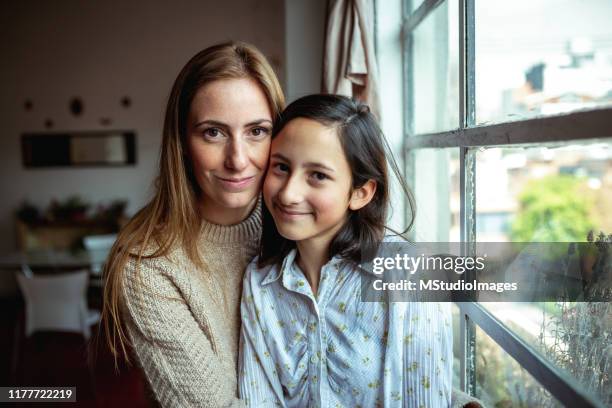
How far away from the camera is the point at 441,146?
1.30m

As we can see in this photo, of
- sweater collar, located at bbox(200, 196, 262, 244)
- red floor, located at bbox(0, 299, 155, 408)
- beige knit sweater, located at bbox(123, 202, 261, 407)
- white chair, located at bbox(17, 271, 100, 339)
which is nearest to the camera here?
beige knit sweater, located at bbox(123, 202, 261, 407)

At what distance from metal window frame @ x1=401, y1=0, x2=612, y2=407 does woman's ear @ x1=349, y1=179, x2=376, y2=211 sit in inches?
8.5

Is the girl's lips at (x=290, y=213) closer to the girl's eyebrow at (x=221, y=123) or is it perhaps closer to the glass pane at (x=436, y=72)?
the girl's eyebrow at (x=221, y=123)

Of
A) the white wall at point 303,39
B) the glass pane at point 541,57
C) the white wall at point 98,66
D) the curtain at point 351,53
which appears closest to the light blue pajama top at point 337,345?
the glass pane at point 541,57

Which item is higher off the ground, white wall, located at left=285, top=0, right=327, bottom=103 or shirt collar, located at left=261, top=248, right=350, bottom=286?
white wall, located at left=285, top=0, right=327, bottom=103

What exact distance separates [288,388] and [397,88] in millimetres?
1114

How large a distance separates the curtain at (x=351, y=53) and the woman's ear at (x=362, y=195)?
1.67 feet

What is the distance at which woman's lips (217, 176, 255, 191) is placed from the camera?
1146mm

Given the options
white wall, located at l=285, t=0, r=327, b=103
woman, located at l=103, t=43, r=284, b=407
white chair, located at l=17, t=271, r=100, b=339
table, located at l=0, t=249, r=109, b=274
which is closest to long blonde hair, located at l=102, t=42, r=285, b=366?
woman, located at l=103, t=43, r=284, b=407

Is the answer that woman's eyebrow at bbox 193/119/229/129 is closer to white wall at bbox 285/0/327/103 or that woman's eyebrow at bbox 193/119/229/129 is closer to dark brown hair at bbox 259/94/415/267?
dark brown hair at bbox 259/94/415/267

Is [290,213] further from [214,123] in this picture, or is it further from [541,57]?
[541,57]

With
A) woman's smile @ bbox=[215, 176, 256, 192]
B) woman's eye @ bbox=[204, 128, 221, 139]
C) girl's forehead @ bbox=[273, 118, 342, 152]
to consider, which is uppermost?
woman's eye @ bbox=[204, 128, 221, 139]

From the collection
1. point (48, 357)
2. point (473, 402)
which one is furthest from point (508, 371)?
point (48, 357)

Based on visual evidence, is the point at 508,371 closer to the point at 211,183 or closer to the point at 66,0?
the point at 211,183
